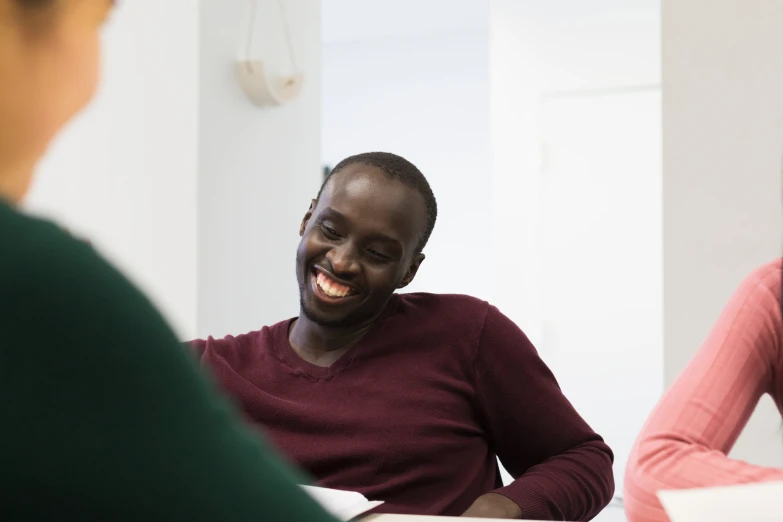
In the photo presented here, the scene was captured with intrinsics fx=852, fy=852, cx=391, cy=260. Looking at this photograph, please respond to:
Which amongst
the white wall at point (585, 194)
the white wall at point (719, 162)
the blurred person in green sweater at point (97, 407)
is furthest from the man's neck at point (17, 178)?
the white wall at point (585, 194)

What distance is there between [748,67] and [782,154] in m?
0.19

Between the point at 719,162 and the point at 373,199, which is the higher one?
the point at 719,162

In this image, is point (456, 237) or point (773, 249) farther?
point (456, 237)

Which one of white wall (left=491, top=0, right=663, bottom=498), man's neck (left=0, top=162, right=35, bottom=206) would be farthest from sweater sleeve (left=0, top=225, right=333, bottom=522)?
white wall (left=491, top=0, right=663, bottom=498)

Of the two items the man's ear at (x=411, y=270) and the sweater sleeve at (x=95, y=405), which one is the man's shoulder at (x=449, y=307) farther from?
the sweater sleeve at (x=95, y=405)

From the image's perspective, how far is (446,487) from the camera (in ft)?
4.19

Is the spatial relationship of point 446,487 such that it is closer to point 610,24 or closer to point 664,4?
point 664,4

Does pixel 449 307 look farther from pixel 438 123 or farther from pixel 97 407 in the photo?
pixel 438 123

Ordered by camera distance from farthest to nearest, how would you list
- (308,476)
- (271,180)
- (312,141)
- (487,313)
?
(312,141)
(271,180)
(487,313)
(308,476)

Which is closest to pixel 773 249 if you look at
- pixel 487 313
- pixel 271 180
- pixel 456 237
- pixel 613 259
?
pixel 487 313

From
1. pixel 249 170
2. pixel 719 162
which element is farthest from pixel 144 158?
pixel 719 162

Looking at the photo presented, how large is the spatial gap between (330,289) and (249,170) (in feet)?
4.50

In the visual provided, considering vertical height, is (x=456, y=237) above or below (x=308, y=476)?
above

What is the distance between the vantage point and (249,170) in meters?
2.63
